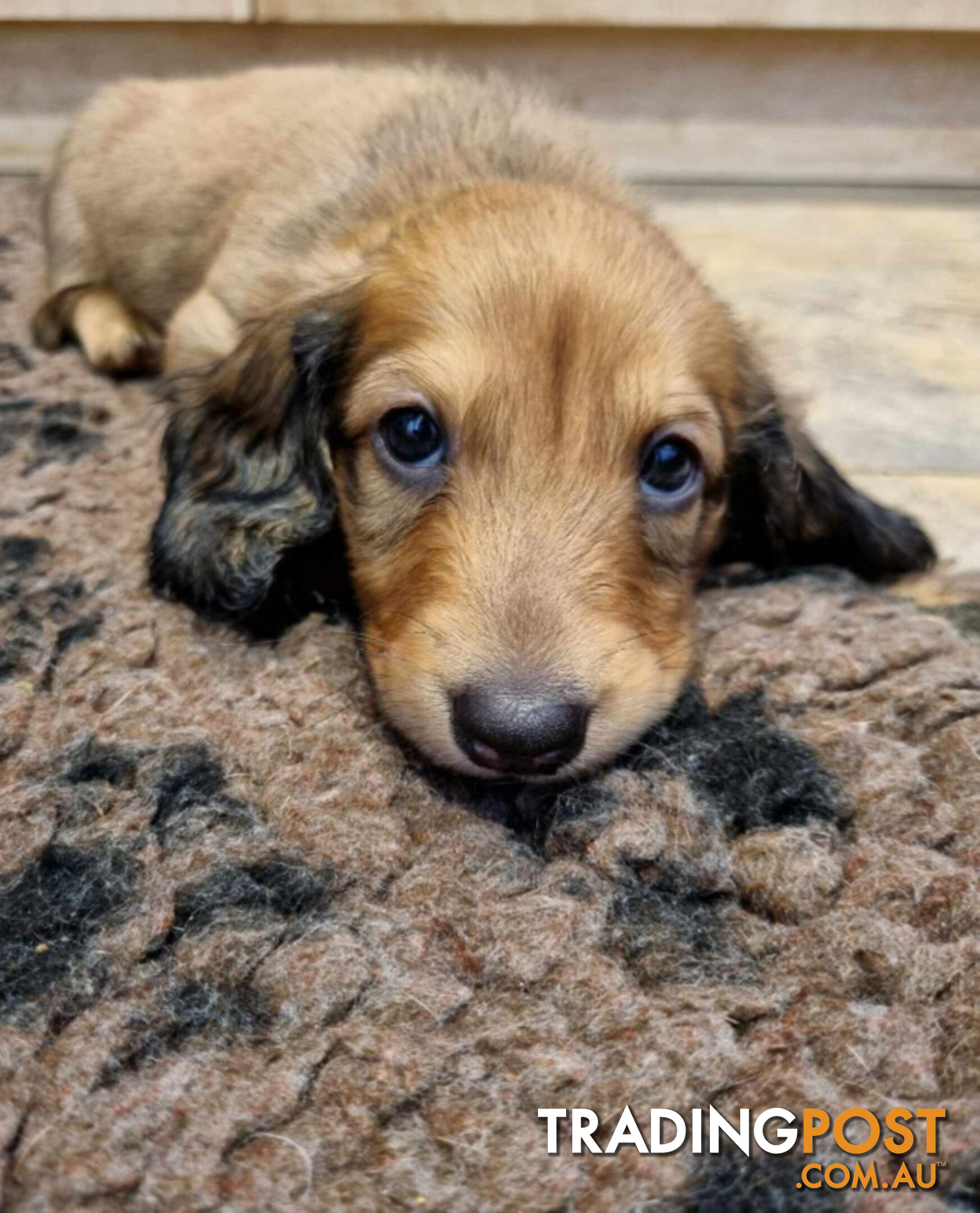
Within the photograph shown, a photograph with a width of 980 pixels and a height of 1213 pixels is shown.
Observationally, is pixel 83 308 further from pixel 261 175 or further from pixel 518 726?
pixel 518 726

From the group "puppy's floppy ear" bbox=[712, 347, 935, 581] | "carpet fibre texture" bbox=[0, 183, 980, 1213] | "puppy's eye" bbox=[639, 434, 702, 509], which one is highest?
"puppy's eye" bbox=[639, 434, 702, 509]

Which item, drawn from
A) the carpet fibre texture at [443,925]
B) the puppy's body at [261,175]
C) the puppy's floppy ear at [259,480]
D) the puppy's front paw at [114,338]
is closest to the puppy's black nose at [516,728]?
the carpet fibre texture at [443,925]

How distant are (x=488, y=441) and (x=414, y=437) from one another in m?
0.15

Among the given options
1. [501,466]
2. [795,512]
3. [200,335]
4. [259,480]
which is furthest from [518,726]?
[200,335]

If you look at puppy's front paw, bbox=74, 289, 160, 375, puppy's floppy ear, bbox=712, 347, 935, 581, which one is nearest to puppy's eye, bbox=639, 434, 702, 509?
puppy's floppy ear, bbox=712, 347, 935, 581

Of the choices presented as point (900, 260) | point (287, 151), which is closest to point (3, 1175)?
point (287, 151)

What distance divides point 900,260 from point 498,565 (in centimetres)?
307

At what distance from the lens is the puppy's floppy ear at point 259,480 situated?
205 centimetres

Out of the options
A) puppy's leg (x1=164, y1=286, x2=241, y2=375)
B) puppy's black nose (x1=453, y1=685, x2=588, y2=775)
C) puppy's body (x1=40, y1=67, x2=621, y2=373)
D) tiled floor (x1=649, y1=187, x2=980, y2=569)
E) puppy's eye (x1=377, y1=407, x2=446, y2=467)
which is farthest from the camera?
tiled floor (x1=649, y1=187, x2=980, y2=569)

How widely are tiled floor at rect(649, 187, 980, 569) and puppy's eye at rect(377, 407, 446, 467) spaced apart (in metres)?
1.01

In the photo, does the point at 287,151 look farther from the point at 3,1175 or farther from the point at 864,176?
the point at 864,176

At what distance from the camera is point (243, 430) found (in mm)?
2180

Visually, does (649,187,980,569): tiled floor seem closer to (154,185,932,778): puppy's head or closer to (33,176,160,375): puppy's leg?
(154,185,932,778): puppy's head

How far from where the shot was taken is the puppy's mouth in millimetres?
1531
